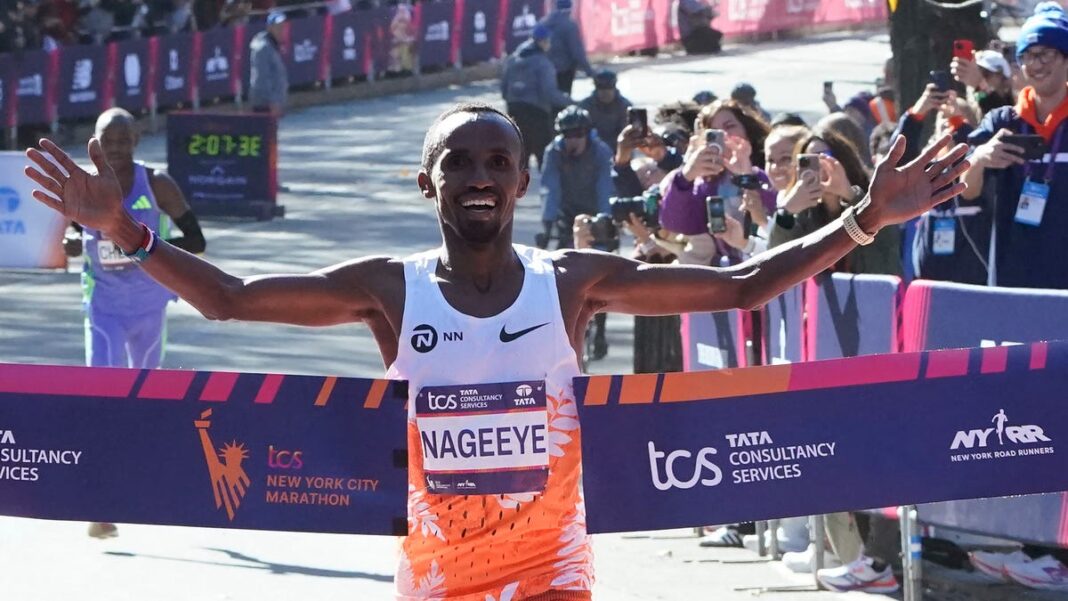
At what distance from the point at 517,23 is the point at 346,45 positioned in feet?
13.4

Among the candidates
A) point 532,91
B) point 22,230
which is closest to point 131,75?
point 22,230

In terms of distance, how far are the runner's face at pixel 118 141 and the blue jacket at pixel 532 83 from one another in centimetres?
1060

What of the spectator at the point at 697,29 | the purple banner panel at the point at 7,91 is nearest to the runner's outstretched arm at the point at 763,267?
the purple banner panel at the point at 7,91

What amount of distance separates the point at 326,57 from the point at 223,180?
34.4 ft

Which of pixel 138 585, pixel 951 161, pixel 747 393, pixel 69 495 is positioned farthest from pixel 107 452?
pixel 138 585

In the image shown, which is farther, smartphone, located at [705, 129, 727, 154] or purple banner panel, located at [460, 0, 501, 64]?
purple banner panel, located at [460, 0, 501, 64]

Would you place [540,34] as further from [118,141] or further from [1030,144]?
[1030,144]

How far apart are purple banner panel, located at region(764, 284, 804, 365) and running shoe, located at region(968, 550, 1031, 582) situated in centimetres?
114

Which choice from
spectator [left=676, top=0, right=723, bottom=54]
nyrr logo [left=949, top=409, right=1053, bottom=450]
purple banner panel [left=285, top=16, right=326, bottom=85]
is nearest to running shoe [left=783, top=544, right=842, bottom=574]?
nyrr logo [left=949, top=409, right=1053, bottom=450]

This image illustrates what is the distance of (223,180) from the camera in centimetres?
2233

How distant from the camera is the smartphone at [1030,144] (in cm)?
818

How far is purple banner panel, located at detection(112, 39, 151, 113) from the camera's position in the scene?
1104 inches

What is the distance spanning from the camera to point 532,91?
66.5 ft

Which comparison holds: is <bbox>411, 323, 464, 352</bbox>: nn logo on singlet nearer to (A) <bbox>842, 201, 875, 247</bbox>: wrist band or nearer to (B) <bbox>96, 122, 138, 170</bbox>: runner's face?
(A) <bbox>842, 201, 875, 247</bbox>: wrist band
